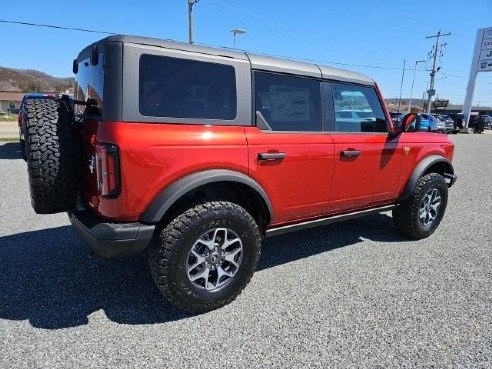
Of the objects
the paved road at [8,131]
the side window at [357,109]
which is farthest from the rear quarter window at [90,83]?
the paved road at [8,131]

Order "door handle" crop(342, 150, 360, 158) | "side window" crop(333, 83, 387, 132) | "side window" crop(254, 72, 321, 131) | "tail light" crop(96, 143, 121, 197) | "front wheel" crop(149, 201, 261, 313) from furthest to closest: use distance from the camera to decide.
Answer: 1. "side window" crop(333, 83, 387, 132)
2. "door handle" crop(342, 150, 360, 158)
3. "side window" crop(254, 72, 321, 131)
4. "front wheel" crop(149, 201, 261, 313)
5. "tail light" crop(96, 143, 121, 197)

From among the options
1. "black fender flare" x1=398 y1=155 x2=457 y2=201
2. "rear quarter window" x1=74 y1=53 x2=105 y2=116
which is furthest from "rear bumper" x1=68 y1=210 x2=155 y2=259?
"black fender flare" x1=398 y1=155 x2=457 y2=201

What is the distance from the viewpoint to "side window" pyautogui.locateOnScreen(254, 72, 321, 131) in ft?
10.0

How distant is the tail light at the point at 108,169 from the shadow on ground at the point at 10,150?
9.31 m

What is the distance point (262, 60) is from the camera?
3.05 metres

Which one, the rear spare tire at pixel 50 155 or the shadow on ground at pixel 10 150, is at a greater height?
the rear spare tire at pixel 50 155

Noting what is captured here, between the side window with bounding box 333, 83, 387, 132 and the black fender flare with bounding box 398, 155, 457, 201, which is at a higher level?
the side window with bounding box 333, 83, 387, 132

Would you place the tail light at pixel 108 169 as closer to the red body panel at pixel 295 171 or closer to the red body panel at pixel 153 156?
the red body panel at pixel 153 156

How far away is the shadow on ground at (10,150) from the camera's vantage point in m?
10.1

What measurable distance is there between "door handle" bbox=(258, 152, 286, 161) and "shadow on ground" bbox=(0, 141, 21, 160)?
31.3ft

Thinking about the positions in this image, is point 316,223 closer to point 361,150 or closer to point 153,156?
point 361,150

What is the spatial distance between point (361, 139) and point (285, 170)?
105cm

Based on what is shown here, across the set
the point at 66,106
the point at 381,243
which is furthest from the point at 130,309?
the point at 381,243

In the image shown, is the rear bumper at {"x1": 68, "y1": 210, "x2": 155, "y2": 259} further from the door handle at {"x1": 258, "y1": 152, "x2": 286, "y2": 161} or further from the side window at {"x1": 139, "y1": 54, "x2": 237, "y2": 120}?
the door handle at {"x1": 258, "y1": 152, "x2": 286, "y2": 161}
